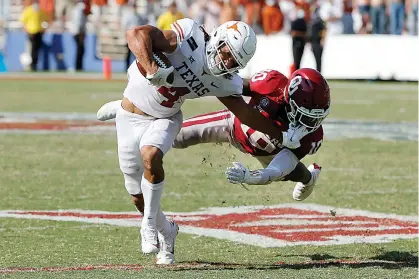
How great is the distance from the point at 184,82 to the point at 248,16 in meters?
20.9

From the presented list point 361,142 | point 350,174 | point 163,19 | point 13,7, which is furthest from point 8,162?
point 13,7

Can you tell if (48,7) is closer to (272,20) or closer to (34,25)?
(34,25)

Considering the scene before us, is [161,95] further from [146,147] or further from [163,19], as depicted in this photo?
[163,19]

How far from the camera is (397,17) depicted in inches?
1029

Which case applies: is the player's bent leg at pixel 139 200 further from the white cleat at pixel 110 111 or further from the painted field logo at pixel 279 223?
the painted field logo at pixel 279 223

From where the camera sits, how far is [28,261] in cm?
631

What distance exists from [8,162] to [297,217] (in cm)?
372

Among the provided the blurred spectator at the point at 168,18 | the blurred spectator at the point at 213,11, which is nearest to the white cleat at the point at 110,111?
the blurred spectator at the point at 168,18

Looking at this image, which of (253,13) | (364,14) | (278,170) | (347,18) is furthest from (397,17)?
(278,170)

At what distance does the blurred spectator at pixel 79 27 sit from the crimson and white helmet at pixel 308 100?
865 inches

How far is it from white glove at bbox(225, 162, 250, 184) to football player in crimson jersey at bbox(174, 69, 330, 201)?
0.07 metres

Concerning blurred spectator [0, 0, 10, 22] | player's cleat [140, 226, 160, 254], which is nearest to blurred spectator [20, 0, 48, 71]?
blurred spectator [0, 0, 10, 22]

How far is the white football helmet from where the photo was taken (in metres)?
6.14

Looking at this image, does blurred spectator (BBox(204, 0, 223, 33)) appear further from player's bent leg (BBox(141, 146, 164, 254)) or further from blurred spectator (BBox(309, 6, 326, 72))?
player's bent leg (BBox(141, 146, 164, 254))
